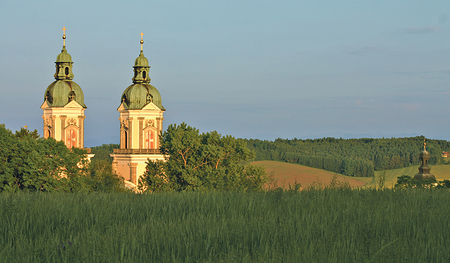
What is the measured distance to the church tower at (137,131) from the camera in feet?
289

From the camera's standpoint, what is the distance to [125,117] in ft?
295

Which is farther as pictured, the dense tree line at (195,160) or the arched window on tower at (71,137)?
the arched window on tower at (71,137)

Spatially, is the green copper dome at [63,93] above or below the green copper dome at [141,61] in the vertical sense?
below

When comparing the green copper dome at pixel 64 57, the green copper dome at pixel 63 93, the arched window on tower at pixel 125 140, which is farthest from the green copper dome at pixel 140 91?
the green copper dome at pixel 64 57

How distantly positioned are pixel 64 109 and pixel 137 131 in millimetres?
12909

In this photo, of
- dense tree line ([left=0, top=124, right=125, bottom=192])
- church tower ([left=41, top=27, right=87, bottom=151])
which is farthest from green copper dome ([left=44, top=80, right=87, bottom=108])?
dense tree line ([left=0, top=124, right=125, bottom=192])

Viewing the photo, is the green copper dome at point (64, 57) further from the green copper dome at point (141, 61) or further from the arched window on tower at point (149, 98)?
the arched window on tower at point (149, 98)

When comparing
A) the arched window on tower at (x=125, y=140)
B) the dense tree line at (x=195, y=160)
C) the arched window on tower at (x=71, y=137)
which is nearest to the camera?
the dense tree line at (x=195, y=160)

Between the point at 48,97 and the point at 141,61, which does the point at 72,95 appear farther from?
the point at 141,61

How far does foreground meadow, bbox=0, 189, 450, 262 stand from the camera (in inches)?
217

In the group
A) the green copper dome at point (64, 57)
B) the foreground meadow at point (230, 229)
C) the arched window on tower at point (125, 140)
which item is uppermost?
the green copper dome at point (64, 57)

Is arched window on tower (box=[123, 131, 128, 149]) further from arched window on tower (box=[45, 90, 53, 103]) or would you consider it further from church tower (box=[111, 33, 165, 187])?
arched window on tower (box=[45, 90, 53, 103])

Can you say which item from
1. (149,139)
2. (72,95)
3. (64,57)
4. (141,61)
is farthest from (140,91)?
(64,57)

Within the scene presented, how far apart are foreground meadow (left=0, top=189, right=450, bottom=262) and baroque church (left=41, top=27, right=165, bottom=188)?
247 feet
